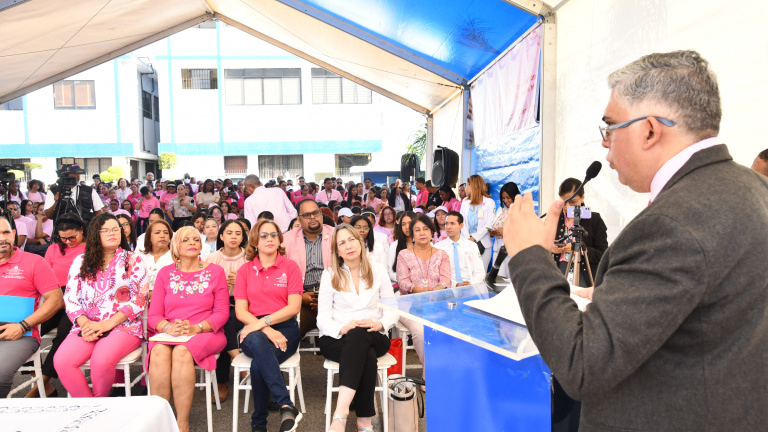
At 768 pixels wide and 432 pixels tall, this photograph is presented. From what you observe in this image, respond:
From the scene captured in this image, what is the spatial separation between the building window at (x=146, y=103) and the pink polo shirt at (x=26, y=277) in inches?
812

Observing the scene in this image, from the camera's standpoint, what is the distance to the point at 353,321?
10.7ft

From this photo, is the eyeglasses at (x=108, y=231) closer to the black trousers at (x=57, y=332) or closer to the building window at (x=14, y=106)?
the black trousers at (x=57, y=332)

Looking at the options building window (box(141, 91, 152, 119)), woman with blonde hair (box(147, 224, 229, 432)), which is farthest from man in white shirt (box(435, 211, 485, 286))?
building window (box(141, 91, 152, 119))

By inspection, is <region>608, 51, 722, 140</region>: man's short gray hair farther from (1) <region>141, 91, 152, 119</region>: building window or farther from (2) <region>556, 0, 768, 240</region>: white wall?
(1) <region>141, 91, 152, 119</region>: building window

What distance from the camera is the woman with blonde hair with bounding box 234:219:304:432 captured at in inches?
124

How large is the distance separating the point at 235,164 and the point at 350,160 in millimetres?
4752

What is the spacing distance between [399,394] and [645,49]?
103 inches

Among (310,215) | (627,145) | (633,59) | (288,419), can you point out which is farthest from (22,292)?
(633,59)

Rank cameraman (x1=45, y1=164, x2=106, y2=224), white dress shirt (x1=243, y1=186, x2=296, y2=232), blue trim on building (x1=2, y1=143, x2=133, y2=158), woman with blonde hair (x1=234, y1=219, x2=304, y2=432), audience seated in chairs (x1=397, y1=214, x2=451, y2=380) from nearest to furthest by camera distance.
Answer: woman with blonde hair (x1=234, y1=219, x2=304, y2=432) < audience seated in chairs (x1=397, y1=214, x2=451, y2=380) < white dress shirt (x1=243, y1=186, x2=296, y2=232) < cameraman (x1=45, y1=164, x2=106, y2=224) < blue trim on building (x1=2, y1=143, x2=133, y2=158)

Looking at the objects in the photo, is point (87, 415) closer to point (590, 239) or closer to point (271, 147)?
point (590, 239)

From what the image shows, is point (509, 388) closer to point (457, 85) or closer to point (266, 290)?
point (266, 290)

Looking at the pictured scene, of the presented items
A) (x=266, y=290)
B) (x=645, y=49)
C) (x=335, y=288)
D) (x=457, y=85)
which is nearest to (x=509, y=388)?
(x=335, y=288)

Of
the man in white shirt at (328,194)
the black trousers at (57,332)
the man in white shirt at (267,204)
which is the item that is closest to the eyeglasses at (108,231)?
the black trousers at (57,332)

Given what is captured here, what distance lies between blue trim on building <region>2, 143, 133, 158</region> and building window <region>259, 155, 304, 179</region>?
5.73m
